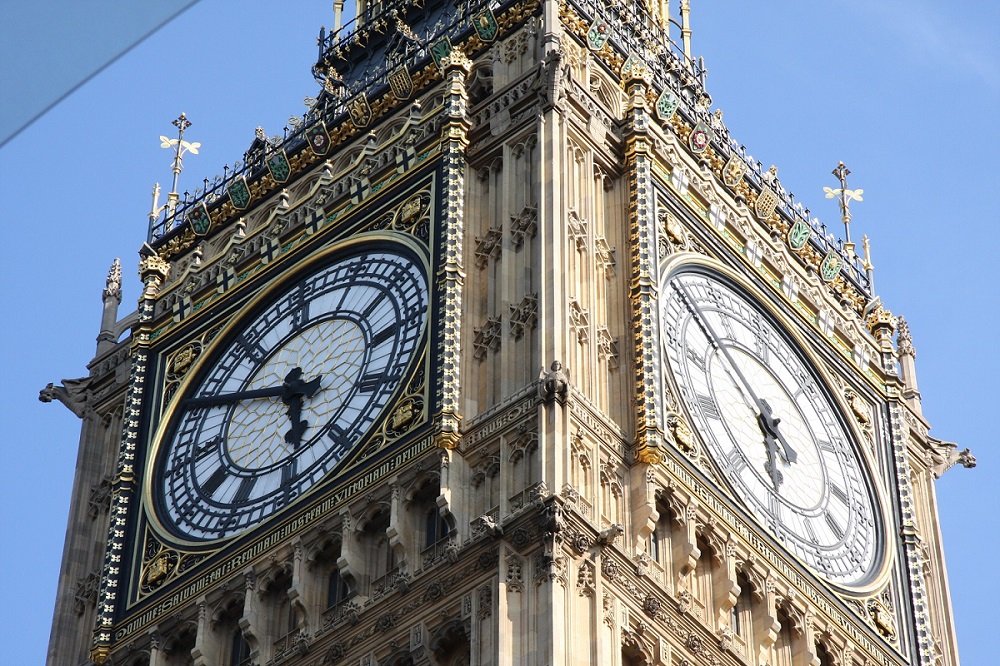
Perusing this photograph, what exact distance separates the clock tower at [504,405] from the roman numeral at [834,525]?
7cm

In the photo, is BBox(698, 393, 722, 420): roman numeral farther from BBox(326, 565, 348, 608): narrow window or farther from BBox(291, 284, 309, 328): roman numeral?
BBox(291, 284, 309, 328): roman numeral

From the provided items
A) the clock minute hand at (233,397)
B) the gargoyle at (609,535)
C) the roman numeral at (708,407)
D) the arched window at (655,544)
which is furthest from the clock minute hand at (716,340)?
the clock minute hand at (233,397)

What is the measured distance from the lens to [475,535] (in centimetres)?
1683

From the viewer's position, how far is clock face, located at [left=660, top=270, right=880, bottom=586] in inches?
783

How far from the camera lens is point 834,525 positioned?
68.9 feet

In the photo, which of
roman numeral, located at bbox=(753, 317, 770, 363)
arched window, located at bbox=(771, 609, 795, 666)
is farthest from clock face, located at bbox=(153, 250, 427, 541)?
arched window, located at bbox=(771, 609, 795, 666)

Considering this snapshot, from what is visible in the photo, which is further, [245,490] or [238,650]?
[245,490]

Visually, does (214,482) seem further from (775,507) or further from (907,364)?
(907,364)

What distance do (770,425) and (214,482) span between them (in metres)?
6.37

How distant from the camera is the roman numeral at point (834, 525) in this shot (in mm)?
20914

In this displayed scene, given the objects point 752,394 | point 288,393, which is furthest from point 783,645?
point 288,393

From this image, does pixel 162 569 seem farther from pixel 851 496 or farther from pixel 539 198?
pixel 851 496

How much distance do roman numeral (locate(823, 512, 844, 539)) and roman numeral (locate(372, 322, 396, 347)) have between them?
5415 millimetres

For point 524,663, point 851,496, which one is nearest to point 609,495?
point 524,663
